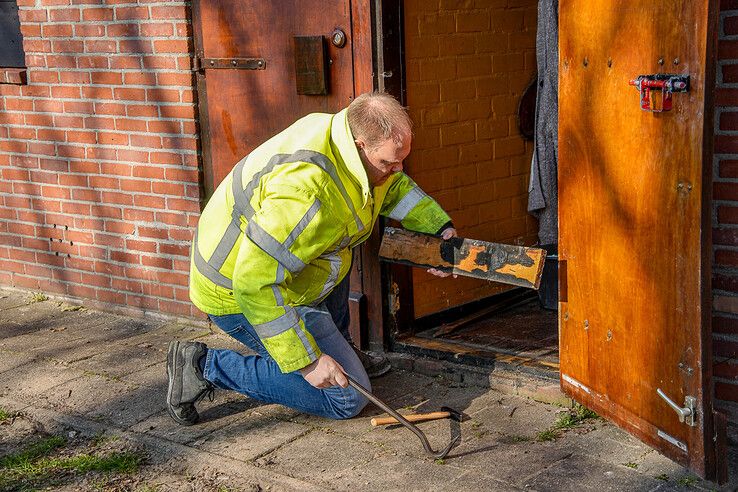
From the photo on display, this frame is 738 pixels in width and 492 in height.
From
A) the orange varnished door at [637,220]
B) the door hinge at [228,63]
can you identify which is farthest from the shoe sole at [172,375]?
the orange varnished door at [637,220]

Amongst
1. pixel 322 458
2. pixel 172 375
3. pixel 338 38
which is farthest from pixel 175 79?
pixel 322 458

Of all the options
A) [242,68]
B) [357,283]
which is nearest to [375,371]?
[357,283]

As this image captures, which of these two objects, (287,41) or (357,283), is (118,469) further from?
(287,41)

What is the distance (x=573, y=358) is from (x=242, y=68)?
7.83 feet

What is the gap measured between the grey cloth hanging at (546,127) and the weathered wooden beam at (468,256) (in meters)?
1.10

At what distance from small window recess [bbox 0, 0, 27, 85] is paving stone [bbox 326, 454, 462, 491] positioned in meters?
3.89

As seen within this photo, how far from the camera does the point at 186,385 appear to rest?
4.72 meters

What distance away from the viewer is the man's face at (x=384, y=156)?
413cm

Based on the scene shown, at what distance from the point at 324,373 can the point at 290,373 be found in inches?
16.1

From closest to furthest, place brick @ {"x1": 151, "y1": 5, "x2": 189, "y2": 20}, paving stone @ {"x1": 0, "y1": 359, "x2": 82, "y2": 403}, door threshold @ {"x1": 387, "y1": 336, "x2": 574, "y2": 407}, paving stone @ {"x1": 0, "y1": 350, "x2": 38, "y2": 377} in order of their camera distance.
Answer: door threshold @ {"x1": 387, "y1": 336, "x2": 574, "y2": 407} → paving stone @ {"x1": 0, "y1": 359, "x2": 82, "y2": 403} → paving stone @ {"x1": 0, "y1": 350, "x2": 38, "y2": 377} → brick @ {"x1": 151, "y1": 5, "x2": 189, "y2": 20}

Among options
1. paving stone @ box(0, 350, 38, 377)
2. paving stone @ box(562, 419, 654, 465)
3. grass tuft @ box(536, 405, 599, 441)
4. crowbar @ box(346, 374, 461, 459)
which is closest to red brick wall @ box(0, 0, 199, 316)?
paving stone @ box(0, 350, 38, 377)

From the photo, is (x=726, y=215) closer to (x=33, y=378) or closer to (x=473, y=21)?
(x=473, y=21)

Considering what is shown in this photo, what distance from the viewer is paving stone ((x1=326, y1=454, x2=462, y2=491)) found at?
4.01 meters

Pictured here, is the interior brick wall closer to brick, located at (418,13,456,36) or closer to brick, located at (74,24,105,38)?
brick, located at (418,13,456,36)
